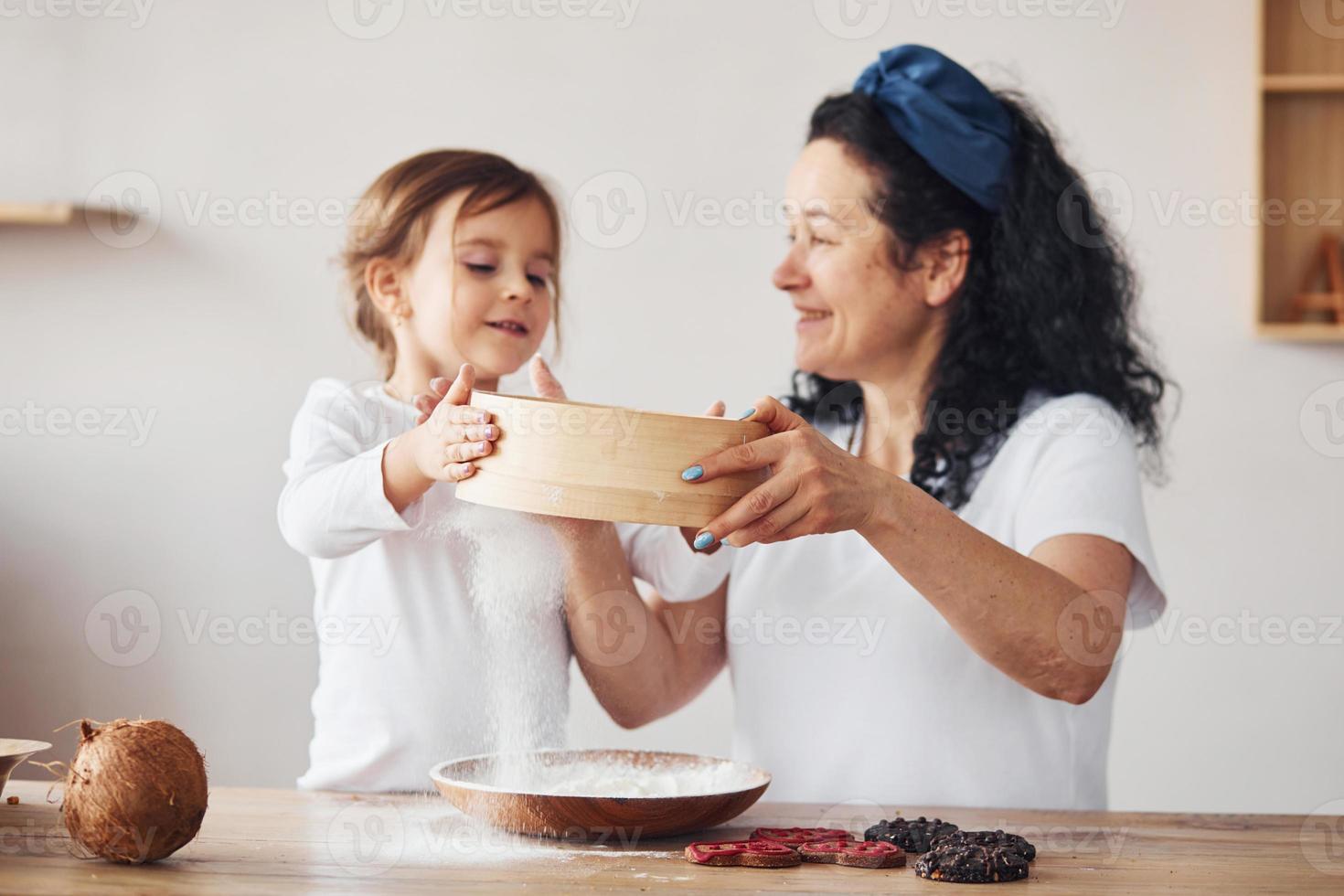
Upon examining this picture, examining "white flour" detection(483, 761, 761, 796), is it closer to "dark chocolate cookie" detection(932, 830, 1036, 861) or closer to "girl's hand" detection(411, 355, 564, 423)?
"dark chocolate cookie" detection(932, 830, 1036, 861)

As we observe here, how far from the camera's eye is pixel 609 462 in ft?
4.00

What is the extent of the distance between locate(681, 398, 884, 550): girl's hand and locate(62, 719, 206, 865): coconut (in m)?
0.54

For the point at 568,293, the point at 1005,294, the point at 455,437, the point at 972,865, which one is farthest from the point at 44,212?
the point at 972,865

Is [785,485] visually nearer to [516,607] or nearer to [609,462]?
[609,462]

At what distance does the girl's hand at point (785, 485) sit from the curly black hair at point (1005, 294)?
0.55m

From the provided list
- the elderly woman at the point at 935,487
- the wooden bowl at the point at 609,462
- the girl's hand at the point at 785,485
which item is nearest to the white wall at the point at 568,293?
the elderly woman at the point at 935,487

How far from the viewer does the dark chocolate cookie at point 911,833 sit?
1310 mm

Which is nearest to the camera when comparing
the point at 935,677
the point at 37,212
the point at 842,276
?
the point at 935,677

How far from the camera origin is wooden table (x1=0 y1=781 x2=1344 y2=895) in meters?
1.15

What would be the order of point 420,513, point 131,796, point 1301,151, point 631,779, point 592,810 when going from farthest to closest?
point 1301,151 → point 420,513 → point 631,779 → point 592,810 → point 131,796

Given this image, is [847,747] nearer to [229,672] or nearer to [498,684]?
[498,684]

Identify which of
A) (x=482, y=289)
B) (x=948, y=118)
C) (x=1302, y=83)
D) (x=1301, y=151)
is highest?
(x=1302, y=83)

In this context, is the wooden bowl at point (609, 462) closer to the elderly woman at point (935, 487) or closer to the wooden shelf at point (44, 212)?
the elderly woman at point (935, 487)

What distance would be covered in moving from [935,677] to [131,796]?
3.57 ft
